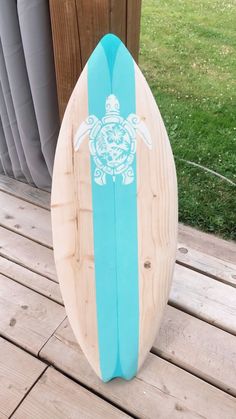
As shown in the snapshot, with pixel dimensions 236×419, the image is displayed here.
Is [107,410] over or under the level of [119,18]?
under

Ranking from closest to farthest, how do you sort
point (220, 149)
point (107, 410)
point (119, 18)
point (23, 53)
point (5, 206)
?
point (107, 410)
point (119, 18)
point (23, 53)
point (5, 206)
point (220, 149)

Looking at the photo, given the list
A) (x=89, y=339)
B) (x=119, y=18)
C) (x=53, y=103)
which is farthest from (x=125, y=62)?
(x=89, y=339)

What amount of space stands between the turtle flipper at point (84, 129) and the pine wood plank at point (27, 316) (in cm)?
71

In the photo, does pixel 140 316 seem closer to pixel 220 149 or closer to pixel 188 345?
pixel 188 345

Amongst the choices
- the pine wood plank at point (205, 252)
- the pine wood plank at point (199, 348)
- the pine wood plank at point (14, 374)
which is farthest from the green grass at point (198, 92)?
the pine wood plank at point (14, 374)

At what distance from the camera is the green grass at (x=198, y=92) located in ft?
7.00

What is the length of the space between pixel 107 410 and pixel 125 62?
1.09 meters

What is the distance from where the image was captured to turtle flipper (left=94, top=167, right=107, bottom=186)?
1.18 m

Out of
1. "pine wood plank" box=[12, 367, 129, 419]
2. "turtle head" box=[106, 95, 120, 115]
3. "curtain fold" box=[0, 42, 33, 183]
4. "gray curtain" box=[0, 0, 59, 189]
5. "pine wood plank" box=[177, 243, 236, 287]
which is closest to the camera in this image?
"turtle head" box=[106, 95, 120, 115]

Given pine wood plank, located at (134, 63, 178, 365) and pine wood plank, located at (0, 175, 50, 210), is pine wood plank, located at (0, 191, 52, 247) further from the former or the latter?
pine wood plank, located at (134, 63, 178, 365)

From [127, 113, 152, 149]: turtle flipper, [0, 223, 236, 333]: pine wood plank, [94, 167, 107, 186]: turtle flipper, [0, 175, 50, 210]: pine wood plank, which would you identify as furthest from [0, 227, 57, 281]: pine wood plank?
[127, 113, 152, 149]: turtle flipper

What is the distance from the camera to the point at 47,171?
6.71 ft

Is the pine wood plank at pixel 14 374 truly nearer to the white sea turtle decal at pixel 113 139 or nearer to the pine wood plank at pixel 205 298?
the pine wood plank at pixel 205 298

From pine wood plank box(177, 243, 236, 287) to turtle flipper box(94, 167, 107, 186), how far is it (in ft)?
2.27
